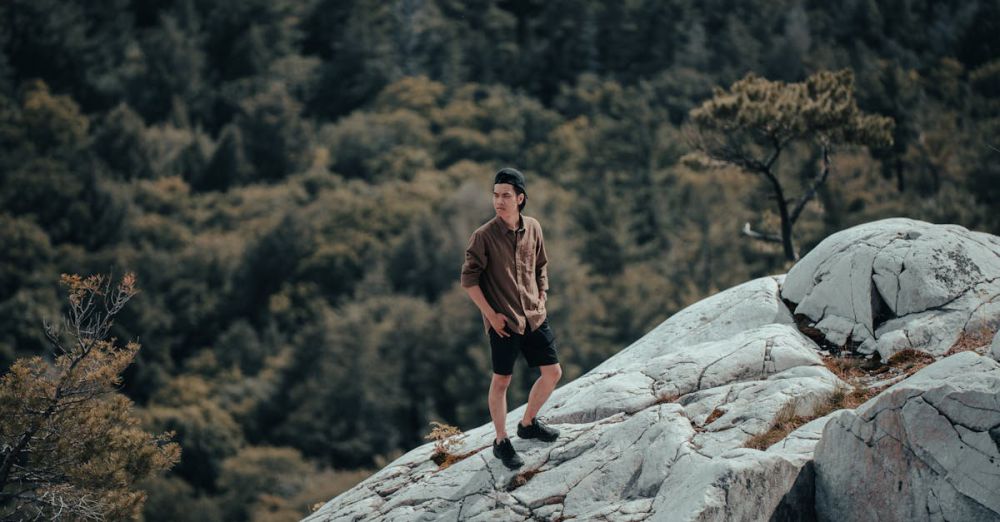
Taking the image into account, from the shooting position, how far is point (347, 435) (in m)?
74.9

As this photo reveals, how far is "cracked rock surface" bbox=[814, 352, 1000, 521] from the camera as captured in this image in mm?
9195

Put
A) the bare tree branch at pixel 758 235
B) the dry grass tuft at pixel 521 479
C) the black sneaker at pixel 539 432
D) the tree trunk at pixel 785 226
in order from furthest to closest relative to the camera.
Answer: the tree trunk at pixel 785 226 < the bare tree branch at pixel 758 235 < the black sneaker at pixel 539 432 < the dry grass tuft at pixel 521 479

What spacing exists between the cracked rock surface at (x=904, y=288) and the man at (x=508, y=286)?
3.76m

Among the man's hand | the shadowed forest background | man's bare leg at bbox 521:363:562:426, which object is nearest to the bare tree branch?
the shadowed forest background

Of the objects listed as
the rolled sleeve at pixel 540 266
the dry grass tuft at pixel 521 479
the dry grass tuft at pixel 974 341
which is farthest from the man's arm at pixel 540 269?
the dry grass tuft at pixel 974 341

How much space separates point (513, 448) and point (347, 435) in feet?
214

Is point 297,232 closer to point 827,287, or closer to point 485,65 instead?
point 485,65

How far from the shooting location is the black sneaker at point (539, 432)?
11219mm

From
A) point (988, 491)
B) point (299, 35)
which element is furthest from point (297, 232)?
point (988, 491)

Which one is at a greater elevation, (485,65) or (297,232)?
(485,65)

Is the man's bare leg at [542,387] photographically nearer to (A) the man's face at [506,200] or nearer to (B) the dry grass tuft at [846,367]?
(A) the man's face at [506,200]

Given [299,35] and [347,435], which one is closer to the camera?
[347,435]

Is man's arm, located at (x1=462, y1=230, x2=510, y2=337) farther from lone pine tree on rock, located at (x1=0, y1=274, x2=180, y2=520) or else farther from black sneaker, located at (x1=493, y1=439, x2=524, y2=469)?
lone pine tree on rock, located at (x1=0, y1=274, x2=180, y2=520)

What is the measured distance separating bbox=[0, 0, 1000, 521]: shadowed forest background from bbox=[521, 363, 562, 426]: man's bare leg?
15.8 metres
